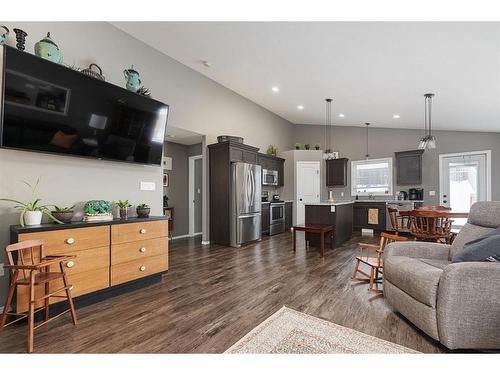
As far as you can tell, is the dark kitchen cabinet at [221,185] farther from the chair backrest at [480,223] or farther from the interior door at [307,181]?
the chair backrest at [480,223]

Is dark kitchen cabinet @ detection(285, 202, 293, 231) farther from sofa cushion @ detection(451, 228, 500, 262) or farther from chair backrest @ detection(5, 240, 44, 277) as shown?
chair backrest @ detection(5, 240, 44, 277)

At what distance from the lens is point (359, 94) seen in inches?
202

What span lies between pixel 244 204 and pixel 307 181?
3.13 m

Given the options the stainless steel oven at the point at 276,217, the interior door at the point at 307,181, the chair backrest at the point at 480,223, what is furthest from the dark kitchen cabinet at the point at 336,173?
the chair backrest at the point at 480,223

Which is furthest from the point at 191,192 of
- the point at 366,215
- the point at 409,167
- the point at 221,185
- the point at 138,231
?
the point at 409,167

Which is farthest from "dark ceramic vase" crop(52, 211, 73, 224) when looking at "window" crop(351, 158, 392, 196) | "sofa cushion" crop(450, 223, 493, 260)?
"window" crop(351, 158, 392, 196)

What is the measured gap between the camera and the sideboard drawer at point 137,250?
8.92 ft

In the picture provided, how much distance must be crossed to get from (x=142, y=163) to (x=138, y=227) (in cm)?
107

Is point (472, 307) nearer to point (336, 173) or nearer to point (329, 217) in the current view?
point (329, 217)

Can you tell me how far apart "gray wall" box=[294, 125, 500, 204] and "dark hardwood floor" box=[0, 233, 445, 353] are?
471 centimetres

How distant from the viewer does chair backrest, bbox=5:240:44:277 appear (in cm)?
196

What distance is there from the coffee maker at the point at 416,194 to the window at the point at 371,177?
20.8 inches

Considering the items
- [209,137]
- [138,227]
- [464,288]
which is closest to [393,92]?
[209,137]
